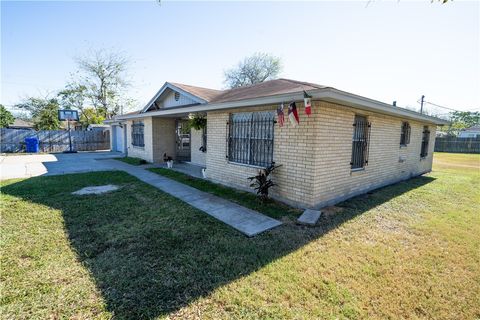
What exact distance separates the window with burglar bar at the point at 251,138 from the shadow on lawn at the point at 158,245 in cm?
226

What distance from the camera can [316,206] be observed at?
5.21 meters

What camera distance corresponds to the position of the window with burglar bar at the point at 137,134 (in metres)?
13.3

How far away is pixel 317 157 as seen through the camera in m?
4.98

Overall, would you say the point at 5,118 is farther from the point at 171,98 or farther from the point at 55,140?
the point at 171,98

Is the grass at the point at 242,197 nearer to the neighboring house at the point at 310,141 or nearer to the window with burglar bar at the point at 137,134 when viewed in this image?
the neighboring house at the point at 310,141

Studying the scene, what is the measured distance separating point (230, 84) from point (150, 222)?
31.3m

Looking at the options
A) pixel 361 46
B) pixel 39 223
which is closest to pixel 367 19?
pixel 361 46

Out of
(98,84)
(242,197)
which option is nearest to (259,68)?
(98,84)

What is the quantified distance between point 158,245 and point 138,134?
458 inches

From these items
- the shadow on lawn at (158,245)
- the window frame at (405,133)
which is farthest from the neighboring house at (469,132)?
the shadow on lawn at (158,245)

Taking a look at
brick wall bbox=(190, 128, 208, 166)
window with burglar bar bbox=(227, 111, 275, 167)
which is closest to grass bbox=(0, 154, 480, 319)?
window with burglar bar bbox=(227, 111, 275, 167)

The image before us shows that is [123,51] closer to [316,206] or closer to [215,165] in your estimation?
[215,165]

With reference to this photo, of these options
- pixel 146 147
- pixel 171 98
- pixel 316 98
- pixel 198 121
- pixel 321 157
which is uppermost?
pixel 171 98

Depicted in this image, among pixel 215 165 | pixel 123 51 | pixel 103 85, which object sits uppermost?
pixel 123 51
